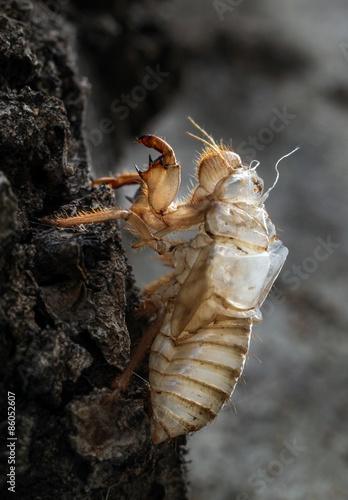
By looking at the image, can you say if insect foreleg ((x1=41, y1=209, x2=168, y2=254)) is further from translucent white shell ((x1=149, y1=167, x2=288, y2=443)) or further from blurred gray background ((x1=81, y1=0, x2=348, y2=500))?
blurred gray background ((x1=81, y1=0, x2=348, y2=500))

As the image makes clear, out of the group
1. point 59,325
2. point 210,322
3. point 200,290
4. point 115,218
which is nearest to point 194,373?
point 210,322

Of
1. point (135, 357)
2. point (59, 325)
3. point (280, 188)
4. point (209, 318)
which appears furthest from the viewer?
point (280, 188)

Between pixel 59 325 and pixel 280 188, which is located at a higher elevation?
pixel 59 325

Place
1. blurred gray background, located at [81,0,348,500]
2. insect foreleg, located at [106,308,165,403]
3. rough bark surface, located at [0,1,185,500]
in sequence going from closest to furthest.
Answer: rough bark surface, located at [0,1,185,500] → insect foreleg, located at [106,308,165,403] → blurred gray background, located at [81,0,348,500]

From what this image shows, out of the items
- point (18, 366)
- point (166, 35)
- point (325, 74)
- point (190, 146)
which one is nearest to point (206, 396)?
point (18, 366)

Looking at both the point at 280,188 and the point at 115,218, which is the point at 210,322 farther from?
the point at 280,188

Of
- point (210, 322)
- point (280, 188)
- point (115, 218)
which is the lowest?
point (280, 188)

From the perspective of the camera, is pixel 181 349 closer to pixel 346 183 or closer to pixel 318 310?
pixel 318 310

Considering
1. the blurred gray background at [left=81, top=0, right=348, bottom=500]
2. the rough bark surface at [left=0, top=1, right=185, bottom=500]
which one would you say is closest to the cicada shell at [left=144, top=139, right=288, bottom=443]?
the rough bark surface at [left=0, top=1, right=185, bottom=500]
